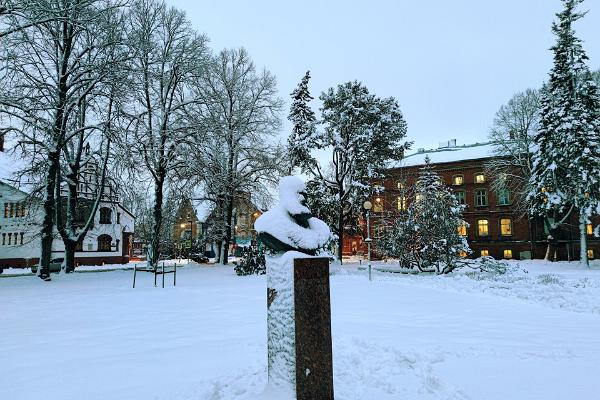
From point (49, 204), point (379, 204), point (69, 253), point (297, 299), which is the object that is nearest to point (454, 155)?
point (379, 204)

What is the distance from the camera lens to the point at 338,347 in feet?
21.6

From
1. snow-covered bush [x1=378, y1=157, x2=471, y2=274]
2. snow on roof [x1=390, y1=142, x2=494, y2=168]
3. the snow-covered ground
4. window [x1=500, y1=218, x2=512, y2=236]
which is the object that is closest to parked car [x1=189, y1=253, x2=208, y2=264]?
snow on roof [x1=390, y1=142, x2=494, y2=168]

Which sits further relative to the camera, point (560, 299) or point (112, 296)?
point (112, 296)

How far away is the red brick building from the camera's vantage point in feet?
119

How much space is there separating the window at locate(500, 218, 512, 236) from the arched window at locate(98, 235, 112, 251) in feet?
137

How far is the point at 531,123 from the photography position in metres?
35.1

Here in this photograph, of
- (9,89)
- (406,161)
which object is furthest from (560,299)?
(406,161)

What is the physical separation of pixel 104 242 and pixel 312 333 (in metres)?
41.6

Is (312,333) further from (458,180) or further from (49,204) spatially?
(458,180)

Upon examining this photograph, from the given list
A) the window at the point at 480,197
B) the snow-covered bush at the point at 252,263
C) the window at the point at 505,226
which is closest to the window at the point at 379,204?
the window at the point at 480,197

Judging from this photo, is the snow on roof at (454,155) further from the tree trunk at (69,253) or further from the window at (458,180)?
the tree trunk at (69,253)

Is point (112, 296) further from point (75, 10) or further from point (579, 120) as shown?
point (579, 120)

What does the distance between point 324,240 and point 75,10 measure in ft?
55.2

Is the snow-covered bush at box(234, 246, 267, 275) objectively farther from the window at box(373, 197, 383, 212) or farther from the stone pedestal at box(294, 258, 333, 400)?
the stone pedestal at box(294, 258, 333, 400)
